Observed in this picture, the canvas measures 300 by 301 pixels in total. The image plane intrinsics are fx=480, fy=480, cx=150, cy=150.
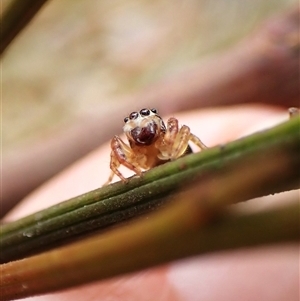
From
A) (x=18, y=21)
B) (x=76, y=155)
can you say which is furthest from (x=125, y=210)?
(x=76, y=155)

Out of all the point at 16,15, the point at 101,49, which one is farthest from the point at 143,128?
the point at 101,49

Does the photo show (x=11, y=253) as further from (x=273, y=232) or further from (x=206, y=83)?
(x=206, y=83)

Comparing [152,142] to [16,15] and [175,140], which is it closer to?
[175,140]

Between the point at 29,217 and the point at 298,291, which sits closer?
the point at 29,217

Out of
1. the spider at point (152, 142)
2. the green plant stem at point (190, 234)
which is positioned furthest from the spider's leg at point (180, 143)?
the green plant stem at point (190, 234)

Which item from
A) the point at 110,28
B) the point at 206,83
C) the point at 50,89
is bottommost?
the point at 206,83

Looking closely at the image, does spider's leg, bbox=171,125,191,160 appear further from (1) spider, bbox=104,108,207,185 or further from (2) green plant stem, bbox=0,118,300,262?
(2) green plant stem, bbox=0,118,300,262
